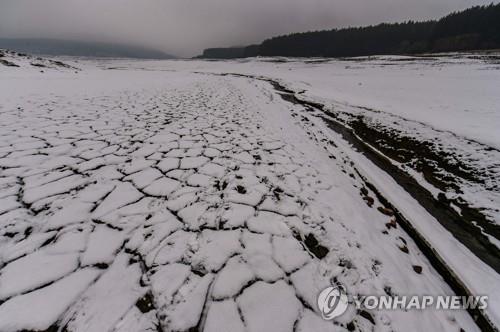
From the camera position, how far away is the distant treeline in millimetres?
49000

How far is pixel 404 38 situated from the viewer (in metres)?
62.3

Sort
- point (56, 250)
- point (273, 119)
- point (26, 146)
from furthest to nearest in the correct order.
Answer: point (273, 119) < point (26, 146) < point (56, 250)

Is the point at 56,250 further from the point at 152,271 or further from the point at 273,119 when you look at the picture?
the point at 273,119

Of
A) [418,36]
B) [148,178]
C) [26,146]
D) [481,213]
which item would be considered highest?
[418,36]

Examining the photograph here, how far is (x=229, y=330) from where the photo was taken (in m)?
1.26

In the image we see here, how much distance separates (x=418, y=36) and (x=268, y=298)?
86021 mm

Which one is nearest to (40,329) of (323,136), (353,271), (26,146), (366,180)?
(353,271)
